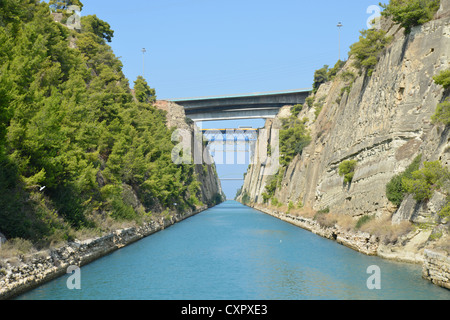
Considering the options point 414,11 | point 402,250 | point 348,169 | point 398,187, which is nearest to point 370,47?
point 414,11

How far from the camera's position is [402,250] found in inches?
790

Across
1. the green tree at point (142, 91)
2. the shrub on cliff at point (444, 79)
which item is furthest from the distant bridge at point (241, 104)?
the shrub on cliff at point (444, 79)

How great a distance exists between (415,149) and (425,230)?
718cm

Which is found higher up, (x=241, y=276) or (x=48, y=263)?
(x=48, y=263)

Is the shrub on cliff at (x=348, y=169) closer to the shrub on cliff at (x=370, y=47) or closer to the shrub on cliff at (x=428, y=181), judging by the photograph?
the shrub on cliff at (x=370, y=47)

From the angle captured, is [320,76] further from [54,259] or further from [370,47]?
[54,259]

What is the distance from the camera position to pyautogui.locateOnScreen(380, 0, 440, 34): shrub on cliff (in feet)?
88.0

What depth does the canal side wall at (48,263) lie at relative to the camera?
13.7m

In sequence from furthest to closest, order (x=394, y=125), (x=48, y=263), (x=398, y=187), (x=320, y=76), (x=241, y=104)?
(x=241, y=104) → (x=320, y=76) → (x=394, y=125) → (x=398, y=187) → (x=48, y=263)

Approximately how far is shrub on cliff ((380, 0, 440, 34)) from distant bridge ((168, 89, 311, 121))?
197 feet

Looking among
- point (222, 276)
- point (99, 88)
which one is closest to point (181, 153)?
point (99, 88)

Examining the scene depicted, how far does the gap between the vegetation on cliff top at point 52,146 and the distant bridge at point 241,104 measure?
157 ft

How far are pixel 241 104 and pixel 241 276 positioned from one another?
250ft

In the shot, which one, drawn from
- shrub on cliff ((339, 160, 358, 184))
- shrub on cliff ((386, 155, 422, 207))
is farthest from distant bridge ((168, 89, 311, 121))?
shrub on cliff ((386, 155, 422, 207))
